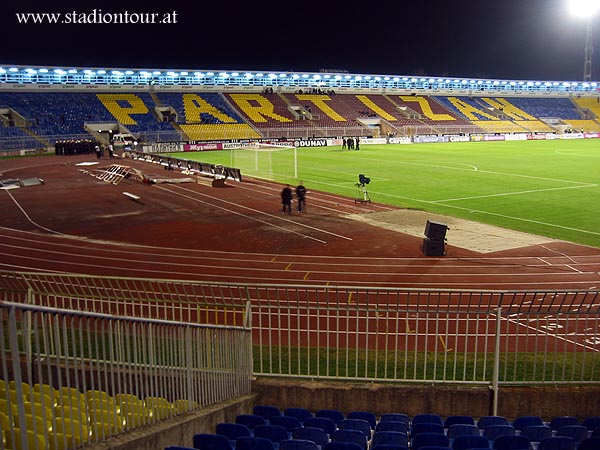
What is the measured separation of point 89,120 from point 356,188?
46.2 meters

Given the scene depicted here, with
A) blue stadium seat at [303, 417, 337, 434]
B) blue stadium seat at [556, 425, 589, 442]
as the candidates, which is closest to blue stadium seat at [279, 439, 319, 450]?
blue stadium seat at [303, 417, 337, 434]

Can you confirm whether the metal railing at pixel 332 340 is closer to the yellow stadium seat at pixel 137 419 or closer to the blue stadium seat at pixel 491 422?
the yellow stadium seat at pixel 137 419

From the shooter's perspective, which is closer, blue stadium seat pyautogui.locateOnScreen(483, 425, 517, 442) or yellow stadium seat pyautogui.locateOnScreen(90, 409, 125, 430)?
yellow stadium seat pyautogui.locateOnScreen(90, 409, 125, 430)

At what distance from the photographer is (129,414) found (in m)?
5.70

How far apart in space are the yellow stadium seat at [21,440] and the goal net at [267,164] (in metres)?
34.3

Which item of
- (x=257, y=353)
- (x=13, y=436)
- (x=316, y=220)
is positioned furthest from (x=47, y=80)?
(x=13, y=436)

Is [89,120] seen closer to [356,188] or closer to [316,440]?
[356,188]

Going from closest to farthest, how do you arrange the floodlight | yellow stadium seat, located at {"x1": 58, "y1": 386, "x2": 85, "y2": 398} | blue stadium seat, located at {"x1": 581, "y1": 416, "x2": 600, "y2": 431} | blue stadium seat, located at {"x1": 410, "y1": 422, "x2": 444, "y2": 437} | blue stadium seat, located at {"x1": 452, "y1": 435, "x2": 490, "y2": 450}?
yellow stadium seat, located at {"x1": 58, "y1": 386, "x2": 85, "y2": 398}, blue stadium seat, located at {"x1": 452, "y1": 435, "x2": 490, "y2": 450}, blue stadium seat, located at {"x1": 410, "y1": 422, "x2": 444, "y2": 437}, blue stadium seat, located at {"x1": 581, "y1": 416, "x2": 600, "y2": 431}, the floodlight

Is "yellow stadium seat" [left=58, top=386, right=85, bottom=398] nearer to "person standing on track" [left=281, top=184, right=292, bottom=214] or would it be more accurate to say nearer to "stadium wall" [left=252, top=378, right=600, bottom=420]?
"stadium wall" [left=252, top=378, right=600, bottom=420]

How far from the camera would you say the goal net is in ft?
135

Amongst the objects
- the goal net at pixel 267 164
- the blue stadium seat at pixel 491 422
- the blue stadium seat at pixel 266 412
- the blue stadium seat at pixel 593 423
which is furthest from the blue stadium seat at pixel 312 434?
the goal net at pixel 267 164

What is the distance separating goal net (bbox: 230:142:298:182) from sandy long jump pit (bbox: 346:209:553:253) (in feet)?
45.7

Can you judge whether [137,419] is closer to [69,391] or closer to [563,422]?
[69,391]

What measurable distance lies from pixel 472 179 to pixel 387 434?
34.2 metres
